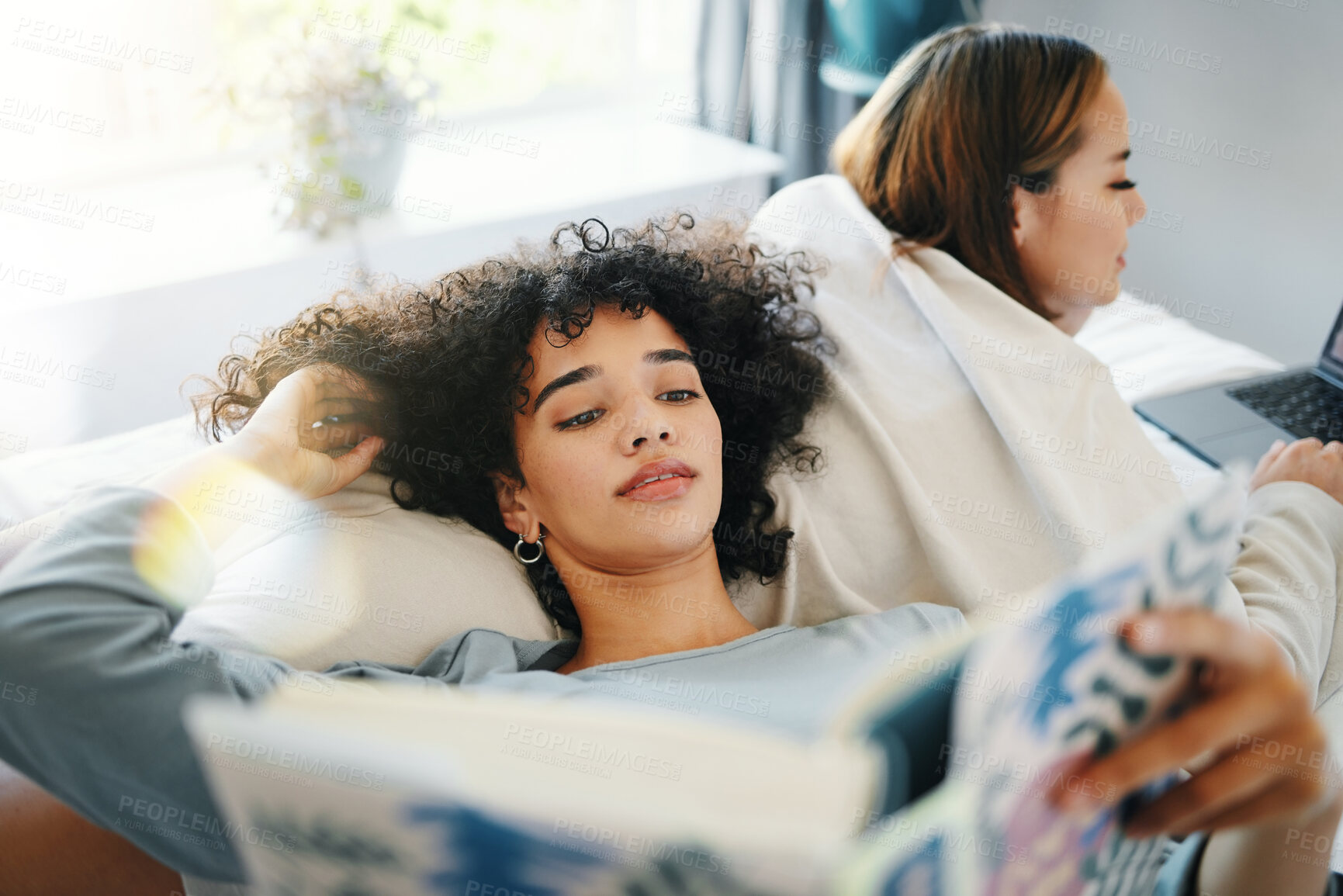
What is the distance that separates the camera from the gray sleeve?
767 millimetres

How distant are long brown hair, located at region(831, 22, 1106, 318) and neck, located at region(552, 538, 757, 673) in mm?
704

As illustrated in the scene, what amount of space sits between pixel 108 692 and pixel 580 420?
57 cm

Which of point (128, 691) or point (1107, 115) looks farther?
point (1107, 115)

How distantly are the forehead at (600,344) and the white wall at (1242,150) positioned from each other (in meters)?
2.16

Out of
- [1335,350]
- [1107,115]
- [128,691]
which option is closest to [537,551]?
[128,691]

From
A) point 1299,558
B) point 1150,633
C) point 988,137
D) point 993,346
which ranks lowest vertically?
point 1299,558

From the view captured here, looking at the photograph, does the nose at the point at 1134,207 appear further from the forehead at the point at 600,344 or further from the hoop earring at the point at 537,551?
the hoop earring at the point at 537,551

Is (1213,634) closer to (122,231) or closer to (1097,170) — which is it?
(1097,170)

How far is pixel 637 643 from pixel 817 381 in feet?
1.70

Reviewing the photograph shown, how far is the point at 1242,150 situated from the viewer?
261 cm

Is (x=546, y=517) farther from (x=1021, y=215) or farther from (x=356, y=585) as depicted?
(x=1021, y=215)

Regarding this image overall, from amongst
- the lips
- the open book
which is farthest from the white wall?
the open book

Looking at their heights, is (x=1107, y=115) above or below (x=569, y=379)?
above

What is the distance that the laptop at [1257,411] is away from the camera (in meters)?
1.67
